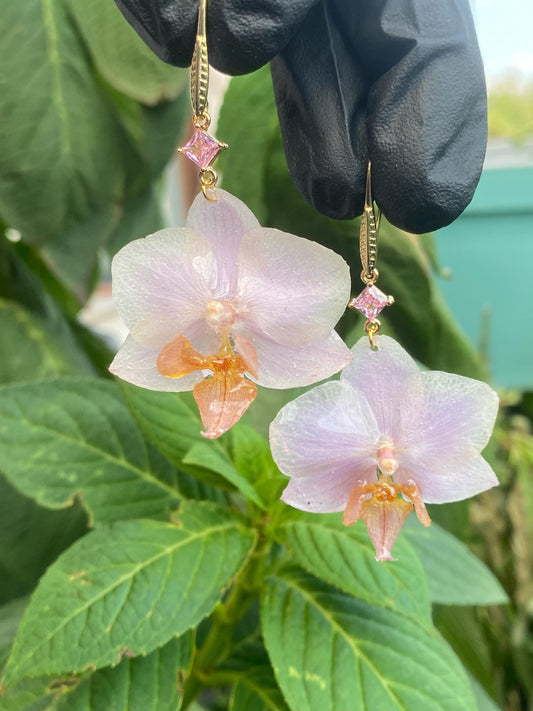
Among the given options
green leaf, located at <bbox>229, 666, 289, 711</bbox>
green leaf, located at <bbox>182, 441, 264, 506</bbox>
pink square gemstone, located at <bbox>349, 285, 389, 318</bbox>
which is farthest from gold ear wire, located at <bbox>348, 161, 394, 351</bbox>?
green leaf, located at <bbox>229, 666, 289, 711</bbox>

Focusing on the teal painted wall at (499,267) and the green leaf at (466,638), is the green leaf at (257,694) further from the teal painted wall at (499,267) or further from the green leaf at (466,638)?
the teal painted wall at (499,267)

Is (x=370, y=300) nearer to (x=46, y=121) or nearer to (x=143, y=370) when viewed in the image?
(x=143, y=370)

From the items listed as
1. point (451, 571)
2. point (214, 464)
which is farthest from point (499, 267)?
point (214, 464)

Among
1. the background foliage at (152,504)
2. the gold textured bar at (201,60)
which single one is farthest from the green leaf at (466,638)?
the gold textured bar at (201,60)

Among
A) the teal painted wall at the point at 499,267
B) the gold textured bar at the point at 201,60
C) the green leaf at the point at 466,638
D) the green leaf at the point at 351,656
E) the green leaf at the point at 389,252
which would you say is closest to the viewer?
the gold textured bar at the point at 201,60

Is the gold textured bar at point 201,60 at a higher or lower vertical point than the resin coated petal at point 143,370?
higher

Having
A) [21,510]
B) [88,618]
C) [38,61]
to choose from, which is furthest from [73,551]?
[38,61]
